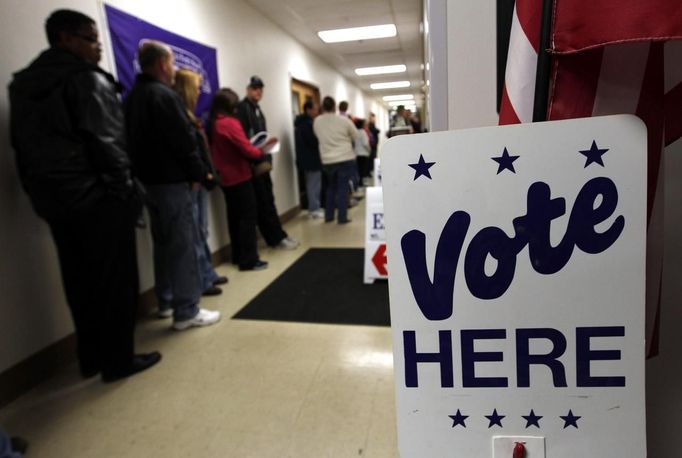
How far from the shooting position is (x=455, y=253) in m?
0.55

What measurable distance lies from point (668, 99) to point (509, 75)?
25 centimetres

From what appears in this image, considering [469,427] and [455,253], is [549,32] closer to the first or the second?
[455,253]

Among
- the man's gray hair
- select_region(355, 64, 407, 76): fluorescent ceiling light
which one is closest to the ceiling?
select_region(355, 64, 407, 76): fluorescent ceiling light

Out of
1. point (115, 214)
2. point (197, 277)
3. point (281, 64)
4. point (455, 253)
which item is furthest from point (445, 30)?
point (281, 64)

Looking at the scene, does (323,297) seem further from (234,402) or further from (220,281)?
(234,402)

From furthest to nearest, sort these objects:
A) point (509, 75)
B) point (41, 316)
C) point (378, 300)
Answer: point (378, 300), point (41, 316), point (509, 75)

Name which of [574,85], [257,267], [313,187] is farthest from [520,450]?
[313,187]

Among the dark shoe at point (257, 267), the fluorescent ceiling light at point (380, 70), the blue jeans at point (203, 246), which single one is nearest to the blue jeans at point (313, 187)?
the dark shoe at point (257, 267)

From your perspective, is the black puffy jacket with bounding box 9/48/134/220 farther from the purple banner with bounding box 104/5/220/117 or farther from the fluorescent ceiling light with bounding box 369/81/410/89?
the fluorescent ceiling light with bounding box 369/81/410/89

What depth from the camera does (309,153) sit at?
5363mm

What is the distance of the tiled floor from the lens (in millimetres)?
1466

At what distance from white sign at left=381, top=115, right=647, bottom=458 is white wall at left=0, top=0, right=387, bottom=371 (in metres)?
1.91

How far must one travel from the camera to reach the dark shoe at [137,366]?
1901mm

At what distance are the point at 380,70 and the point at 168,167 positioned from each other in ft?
25.9
